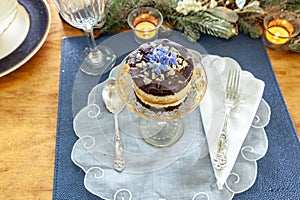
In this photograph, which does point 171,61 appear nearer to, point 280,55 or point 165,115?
point 165,115

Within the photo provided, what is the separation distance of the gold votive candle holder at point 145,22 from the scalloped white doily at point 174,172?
0.85ft

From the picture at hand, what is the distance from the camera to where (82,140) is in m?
0.74

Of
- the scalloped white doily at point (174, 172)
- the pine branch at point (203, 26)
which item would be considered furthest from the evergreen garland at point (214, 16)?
the scalloped white doily at point (174, 172)

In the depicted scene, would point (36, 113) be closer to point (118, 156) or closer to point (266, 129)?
point (118, 156)

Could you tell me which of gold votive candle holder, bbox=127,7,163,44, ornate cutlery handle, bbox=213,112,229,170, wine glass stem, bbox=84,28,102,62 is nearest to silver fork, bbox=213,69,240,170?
ornate cutlery handle, bbox=213,112,229,170

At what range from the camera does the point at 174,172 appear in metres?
0.70

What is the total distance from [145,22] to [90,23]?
0.15 metres

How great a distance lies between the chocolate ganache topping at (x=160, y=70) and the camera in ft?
2.21

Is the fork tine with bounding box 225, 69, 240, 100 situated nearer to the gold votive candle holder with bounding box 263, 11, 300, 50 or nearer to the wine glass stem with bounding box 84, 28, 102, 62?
the gold votive candle holder with bounding box 263, 11, 300, 50

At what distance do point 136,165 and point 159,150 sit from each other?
59 mm

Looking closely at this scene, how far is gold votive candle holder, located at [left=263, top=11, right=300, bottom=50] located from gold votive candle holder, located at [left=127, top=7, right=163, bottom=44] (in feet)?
0.88

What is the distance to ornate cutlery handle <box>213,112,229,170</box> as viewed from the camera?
68cm

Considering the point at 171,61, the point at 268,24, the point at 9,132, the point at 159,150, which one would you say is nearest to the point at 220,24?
the point at 268,24

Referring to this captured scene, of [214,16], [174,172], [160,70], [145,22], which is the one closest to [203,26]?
[214,16]
